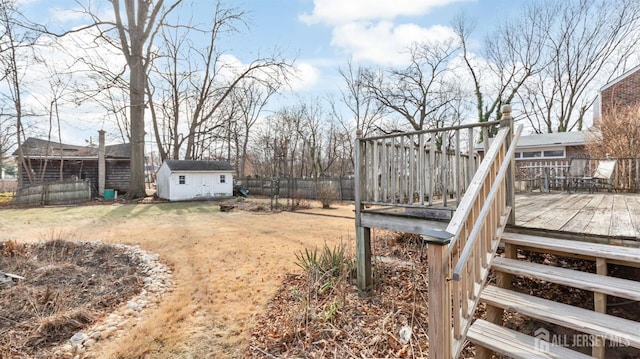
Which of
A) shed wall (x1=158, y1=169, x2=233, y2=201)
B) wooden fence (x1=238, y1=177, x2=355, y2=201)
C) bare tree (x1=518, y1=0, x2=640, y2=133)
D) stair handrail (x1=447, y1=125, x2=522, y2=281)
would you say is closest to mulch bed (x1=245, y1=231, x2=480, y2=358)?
stair handrail (x1=447, y1=125, x2=522, y2=281)

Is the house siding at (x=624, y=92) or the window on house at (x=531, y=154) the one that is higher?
the house siding at (x=624, y=92)

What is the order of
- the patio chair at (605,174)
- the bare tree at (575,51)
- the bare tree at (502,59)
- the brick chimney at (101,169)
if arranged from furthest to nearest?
the bare tree at (502,59) < the brick chimney at (101,169) < the bare tree at (575,51) < the patio chair at (605,174)

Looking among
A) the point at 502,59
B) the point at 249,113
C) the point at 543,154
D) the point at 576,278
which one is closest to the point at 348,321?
the point at 576,278

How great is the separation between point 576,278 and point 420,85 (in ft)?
69.4

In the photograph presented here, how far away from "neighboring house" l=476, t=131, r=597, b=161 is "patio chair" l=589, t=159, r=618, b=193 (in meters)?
6.01

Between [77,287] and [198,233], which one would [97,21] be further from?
[77,287]

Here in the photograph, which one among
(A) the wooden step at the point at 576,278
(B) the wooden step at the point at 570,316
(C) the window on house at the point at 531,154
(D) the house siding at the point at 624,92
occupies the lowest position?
(B) the wooden step at the point at 570,316

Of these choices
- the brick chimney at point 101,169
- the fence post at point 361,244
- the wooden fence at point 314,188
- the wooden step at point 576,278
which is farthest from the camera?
the brick chimney at point 101,169

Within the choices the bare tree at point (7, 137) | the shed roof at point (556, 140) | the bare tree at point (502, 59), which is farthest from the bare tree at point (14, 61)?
the bare tree at point (502, 59)

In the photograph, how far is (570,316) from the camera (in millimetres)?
1978

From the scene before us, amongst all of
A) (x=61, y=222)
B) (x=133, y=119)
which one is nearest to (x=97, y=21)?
(x=133, y=119)

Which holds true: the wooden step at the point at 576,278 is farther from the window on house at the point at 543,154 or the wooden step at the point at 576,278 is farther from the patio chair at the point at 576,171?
the window on house at the point at 543,154

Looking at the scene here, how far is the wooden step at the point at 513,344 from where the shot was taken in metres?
1.86

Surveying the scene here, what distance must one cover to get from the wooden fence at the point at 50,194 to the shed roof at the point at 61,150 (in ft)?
12.4
